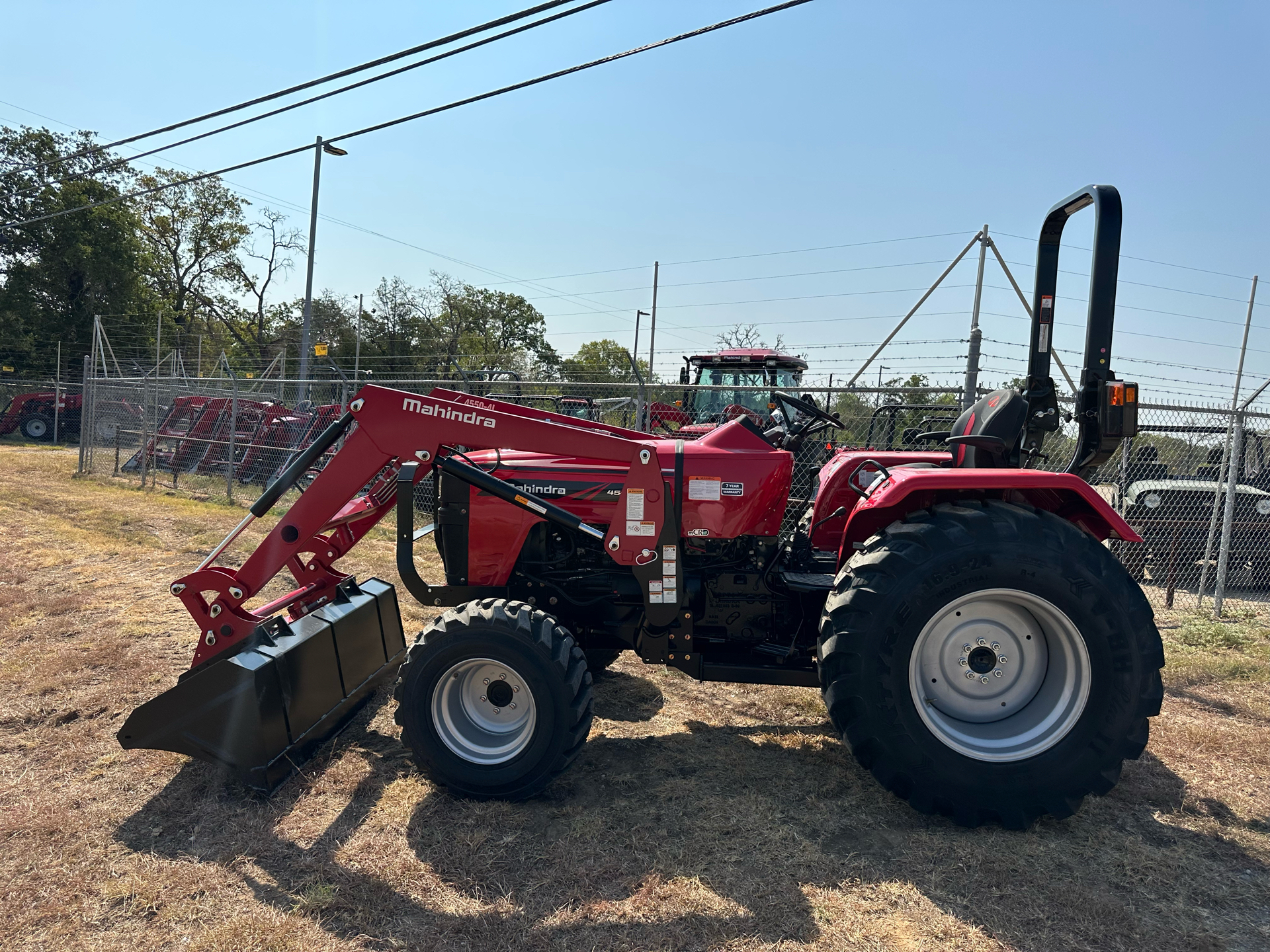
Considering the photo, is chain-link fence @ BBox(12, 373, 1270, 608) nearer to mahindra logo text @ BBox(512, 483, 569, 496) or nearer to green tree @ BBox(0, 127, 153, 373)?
mahindra logo text @ BBox(512, 483, 569, 496)

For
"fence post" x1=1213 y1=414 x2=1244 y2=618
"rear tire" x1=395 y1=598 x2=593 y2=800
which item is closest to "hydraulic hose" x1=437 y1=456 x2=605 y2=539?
"rear tire" x1=395 y1=598 x2=593 y2=800

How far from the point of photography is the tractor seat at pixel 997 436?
3.39 metres

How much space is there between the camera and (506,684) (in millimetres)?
3129

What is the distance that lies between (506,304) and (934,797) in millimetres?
45286

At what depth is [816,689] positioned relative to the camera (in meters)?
4.49

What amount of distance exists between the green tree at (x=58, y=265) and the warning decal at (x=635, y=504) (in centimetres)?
3381

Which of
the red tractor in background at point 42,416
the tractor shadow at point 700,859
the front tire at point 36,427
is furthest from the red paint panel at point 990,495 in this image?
the front tire at point 36,427

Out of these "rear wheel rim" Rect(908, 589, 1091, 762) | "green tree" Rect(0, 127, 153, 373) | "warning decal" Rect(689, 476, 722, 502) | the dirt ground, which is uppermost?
"green tree" Rect(0, 127, 153, 373)

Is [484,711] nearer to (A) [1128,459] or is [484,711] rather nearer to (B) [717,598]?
(B) [717,598]

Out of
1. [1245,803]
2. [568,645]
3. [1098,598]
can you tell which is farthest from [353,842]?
[1245,803]

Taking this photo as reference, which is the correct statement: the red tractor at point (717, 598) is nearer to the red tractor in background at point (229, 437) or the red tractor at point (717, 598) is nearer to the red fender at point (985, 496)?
the red fender at point (985, 496)

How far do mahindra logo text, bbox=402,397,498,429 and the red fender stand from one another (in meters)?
1.63

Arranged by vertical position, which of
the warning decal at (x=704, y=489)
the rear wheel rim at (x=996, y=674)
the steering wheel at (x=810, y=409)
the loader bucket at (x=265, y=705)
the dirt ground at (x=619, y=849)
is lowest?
the dirt ground at (x=619, y=849)

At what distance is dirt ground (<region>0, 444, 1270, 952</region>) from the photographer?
2330 millimetres
